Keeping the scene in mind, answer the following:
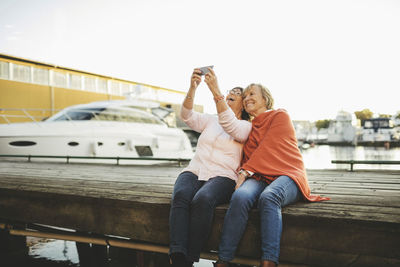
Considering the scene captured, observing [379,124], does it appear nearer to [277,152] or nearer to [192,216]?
[277,152]

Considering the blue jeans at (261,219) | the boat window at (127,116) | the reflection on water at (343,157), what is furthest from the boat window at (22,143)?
Result: the reflection on water at (343,157)

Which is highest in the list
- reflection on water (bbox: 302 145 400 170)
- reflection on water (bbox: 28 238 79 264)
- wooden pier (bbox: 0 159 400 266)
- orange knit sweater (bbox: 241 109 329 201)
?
orange knit sweater (bbox: 241 109 329 201)

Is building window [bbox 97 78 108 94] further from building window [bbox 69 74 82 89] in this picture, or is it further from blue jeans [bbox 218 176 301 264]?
blue jeans [bbox 218 176 301 264]

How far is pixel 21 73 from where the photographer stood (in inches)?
961

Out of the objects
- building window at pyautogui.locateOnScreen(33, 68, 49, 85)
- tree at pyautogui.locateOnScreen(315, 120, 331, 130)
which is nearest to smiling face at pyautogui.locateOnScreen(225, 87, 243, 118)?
building window at pyautogui.locateOnScreen(33, 68, 49, 85)

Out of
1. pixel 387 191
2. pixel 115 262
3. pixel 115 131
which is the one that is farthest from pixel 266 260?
pixel 115 131

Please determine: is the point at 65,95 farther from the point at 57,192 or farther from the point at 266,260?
the point at 266,260

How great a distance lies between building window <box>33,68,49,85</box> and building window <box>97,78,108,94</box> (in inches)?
213

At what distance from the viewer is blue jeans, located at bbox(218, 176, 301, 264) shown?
2236 millimetres

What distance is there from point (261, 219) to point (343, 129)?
235 feet

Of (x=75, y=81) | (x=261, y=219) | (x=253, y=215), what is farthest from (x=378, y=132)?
(x=261, y=219)

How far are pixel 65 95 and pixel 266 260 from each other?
27.6 metres

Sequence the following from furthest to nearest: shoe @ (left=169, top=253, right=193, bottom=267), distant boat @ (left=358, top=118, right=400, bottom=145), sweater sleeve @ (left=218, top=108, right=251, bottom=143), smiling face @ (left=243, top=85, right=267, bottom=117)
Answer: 1. distant boat @ (left=358, top=118, right=400, bottom=145)
2. smiling face @ (left=243, top=85, right=267, bottom=117)
3. sweater sleeve @ (left=218, top=108, right=251, bottom=143)
4. shoe @ (left=169, top=253, right=193, bottom=267)

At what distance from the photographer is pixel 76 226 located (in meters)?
3.40
